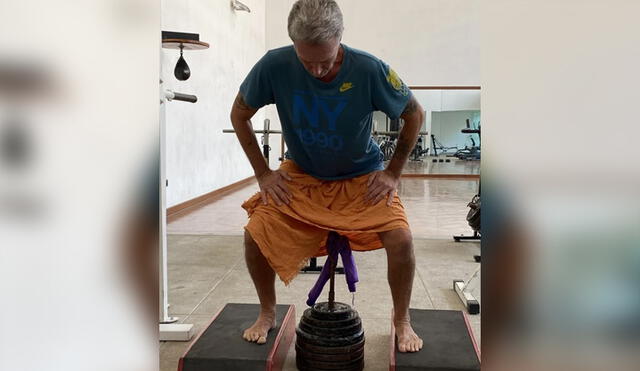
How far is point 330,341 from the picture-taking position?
5.96ft

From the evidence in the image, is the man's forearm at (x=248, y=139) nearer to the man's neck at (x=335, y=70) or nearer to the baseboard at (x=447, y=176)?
the man's neck at (x=335, y=70)

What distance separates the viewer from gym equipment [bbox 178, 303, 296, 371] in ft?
5.46

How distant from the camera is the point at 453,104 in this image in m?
9.67

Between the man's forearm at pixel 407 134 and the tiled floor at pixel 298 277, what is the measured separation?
701mm

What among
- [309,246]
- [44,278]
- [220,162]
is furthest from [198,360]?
[220,162]

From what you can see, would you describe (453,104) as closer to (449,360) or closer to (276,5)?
Answer: (276,5)

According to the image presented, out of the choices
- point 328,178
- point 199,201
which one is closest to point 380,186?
point 328,178

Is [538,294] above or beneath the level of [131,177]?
beneath

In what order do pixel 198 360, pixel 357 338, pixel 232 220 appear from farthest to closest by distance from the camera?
1. pixel 232 220
2. pixel 357 338
3. pixel 198 360

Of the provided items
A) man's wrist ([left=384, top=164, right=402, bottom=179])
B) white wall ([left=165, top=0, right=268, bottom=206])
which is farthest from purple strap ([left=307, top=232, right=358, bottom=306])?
white wall ([left=165, top=0, right=268, bottom=206])

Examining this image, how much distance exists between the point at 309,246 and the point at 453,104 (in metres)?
8.35

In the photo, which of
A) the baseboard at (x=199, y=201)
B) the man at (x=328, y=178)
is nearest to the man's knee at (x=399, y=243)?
the man at (x=328, y=178)

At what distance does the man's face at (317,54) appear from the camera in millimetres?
1595

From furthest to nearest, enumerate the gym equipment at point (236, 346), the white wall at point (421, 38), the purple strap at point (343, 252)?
the white wall at point (421, 38) → the purple strap at point (343, 252) → the gym equipment at point (236, 346)
